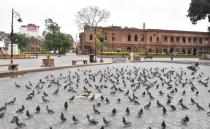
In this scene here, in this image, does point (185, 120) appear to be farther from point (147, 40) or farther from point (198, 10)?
point (147, 40)

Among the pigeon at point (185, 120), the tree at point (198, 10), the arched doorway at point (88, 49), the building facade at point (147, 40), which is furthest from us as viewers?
the arched doorway at point (88, 49)

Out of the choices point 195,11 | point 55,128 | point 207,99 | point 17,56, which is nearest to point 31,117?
point 55,128

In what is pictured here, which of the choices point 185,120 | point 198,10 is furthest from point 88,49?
point 185,120

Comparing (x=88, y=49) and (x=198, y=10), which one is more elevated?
(x=198, y=10)

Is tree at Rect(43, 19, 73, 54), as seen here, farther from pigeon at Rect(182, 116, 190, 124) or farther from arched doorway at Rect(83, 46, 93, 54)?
pigeon at Rect(182, 116, 190, 124)

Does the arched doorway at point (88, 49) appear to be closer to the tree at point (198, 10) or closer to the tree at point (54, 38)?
the tree at point (54, 38)

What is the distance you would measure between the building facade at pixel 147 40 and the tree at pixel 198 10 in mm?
34841

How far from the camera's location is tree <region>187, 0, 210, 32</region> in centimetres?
5616

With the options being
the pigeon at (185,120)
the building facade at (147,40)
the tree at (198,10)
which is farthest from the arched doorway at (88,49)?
the pigeon at (185,120)

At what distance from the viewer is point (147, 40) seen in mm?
96250

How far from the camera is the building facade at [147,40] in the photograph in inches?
3688

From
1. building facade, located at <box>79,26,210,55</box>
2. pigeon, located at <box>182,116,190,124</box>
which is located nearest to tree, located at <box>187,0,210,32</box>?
building facade, located at <box>79,26,210,55</box>

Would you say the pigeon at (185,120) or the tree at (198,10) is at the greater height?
the tree at (198,10)

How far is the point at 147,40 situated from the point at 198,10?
38.8 m
